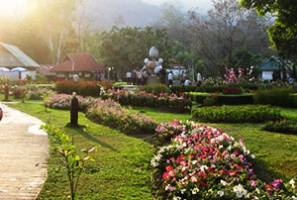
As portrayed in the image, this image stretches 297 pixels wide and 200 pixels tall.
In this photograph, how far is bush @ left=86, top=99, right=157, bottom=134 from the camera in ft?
50.6

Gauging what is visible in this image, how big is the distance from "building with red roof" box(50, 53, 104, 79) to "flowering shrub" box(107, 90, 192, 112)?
3380 cm

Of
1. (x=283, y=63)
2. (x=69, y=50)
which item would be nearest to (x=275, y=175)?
(x=283, y=63)

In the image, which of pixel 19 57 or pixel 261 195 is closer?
pixel 261 195

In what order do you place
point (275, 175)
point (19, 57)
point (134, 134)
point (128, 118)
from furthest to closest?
point (19, 57), point (128, 118), point (134, 134), point (275, 175)

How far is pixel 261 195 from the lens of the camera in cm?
642

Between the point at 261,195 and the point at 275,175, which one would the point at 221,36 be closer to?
the point at 275,175

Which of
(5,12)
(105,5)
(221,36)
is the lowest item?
(221,36)

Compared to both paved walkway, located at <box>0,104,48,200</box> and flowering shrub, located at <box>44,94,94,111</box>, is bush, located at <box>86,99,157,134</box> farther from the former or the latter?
flowering shrub, located at <box>44,94,94,111</box>

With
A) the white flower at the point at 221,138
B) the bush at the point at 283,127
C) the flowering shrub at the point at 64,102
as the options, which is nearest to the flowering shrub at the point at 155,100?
the flowering shrub at the point at 64,102

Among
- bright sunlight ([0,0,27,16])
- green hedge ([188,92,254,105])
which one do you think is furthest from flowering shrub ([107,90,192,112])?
bright sunlight ([0,0,27,16])

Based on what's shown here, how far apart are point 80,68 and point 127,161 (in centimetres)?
5011

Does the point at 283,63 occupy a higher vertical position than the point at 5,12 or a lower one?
lower

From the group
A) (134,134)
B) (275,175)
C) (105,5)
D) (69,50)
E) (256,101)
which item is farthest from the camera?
(105,5)

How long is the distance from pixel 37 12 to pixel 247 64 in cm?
2968
